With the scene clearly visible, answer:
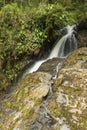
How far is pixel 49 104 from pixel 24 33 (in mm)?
5460

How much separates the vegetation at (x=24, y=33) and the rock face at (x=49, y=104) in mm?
2937

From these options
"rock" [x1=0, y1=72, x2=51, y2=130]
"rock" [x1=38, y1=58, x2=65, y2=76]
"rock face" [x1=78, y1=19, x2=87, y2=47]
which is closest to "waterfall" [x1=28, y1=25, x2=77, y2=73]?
"rock face" [x1=78, y1=19, x2=87, y2=47]

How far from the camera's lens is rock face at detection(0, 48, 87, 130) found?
17.6ft

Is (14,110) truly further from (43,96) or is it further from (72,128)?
(72,128)

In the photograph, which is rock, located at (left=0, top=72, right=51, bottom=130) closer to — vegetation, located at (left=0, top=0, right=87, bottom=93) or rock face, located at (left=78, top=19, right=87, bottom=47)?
vegetation, located at (left=0, top=0, right=87, bottom=93)

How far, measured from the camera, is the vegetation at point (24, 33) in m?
9.98

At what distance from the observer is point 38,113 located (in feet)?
18.5

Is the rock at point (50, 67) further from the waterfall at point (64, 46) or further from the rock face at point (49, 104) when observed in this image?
the waterfall at point (64, 46)

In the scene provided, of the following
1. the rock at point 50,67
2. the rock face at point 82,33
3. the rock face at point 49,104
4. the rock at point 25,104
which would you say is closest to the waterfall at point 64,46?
the rock face at point 82,33

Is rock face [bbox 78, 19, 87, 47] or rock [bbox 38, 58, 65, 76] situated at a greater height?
rock face [bbox 78, 19, 87, 47]

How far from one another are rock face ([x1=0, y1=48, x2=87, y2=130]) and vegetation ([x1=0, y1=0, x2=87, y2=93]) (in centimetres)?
294

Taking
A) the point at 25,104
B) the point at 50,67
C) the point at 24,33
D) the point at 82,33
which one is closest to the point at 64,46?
the point at 82,33

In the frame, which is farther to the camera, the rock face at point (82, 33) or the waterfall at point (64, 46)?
the rock face at point (82, 33)

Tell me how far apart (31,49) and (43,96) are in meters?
4.84
